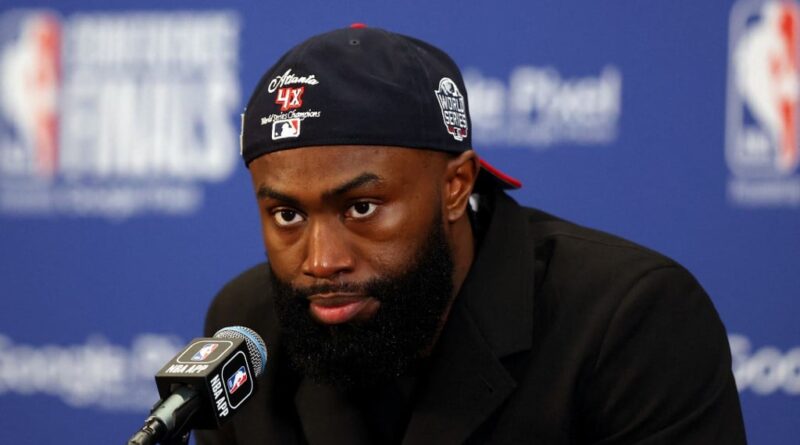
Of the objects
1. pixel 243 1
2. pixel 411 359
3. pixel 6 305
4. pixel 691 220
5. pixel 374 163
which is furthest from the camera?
pixel 6 305

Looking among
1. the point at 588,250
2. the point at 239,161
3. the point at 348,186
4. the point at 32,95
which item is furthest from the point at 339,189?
the point at 32,95

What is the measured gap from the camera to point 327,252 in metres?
1.51

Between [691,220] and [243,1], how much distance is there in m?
1.37

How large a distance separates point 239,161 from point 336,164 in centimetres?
152

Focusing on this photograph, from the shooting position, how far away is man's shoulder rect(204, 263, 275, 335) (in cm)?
190

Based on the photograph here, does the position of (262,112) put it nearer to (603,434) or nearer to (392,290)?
(392,290)

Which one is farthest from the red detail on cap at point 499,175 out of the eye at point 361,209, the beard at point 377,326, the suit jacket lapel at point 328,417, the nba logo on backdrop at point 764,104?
the nba logo on backdrop at point 764,104

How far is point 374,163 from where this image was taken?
1528 millimetres

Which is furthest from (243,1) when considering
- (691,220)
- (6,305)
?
(691,220)

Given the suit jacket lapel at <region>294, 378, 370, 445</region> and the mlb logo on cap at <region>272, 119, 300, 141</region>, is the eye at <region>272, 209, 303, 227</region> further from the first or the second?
the suit jacket lapel at <region>294, 378, 370, 445</region>

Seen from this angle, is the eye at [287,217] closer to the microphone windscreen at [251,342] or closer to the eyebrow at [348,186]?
the eyebrow at [348,186]

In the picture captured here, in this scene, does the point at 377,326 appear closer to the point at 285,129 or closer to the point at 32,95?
the point at 285,129

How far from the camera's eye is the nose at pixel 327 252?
4.93 ft

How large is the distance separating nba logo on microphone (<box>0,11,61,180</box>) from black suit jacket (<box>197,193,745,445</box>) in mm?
1557
